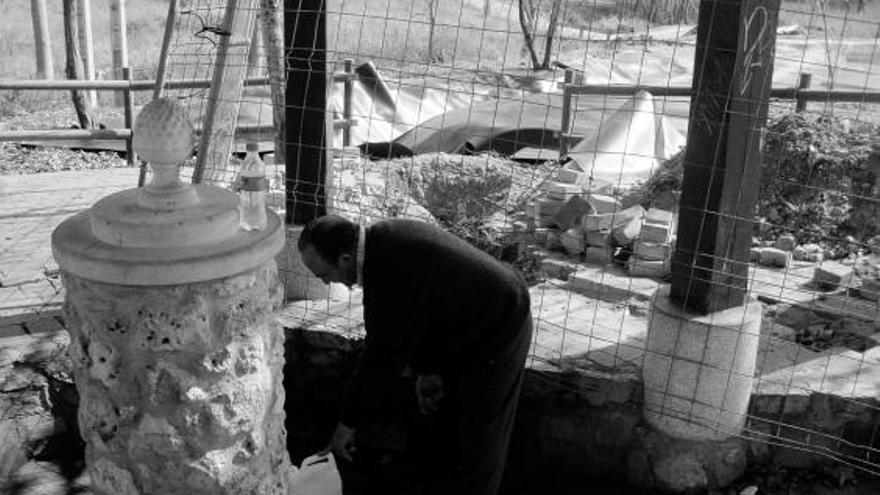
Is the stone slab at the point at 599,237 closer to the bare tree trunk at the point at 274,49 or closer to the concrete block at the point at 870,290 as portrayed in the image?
the concrete block at the point at 870,290

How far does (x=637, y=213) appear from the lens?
6.48 metres

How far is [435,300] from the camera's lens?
348 centimetres

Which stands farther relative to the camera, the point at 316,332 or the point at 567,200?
the point at 567,200

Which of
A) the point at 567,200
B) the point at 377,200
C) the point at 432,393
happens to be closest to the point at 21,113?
the point at 377,200

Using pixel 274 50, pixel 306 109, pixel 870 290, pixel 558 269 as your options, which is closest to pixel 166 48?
pixel 306 109

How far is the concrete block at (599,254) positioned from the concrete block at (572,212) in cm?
39

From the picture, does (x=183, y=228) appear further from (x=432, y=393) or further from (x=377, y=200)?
(x=377, y=200)

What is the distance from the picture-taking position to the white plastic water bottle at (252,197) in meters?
2.75

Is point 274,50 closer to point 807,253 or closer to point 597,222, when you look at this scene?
point 597,222

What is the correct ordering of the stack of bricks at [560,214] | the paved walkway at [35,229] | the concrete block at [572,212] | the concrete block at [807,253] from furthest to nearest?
the concrete block at [572,212], the concrete block at [807,253], the stack of bricks at [560,214], the paved walkway at [35,229]

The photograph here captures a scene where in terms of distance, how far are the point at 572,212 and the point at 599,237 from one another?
0.48 m

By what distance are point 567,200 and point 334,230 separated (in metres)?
3.75

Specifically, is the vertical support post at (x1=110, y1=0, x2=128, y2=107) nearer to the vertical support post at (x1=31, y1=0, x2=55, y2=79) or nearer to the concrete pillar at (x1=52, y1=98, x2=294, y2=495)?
the vertical support post at (x1=31, y1=0, x2=55, y2=79)

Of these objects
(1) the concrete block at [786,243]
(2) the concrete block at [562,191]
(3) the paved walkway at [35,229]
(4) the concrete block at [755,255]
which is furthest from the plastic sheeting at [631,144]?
(3) the paved walkway at [35,229]
